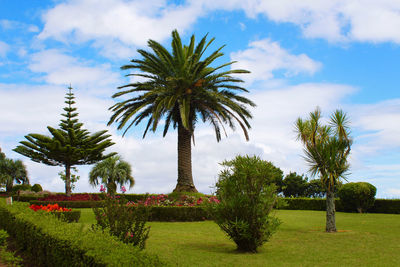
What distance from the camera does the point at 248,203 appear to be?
8320 mm

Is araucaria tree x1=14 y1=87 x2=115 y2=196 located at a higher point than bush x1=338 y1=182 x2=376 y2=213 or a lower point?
higher

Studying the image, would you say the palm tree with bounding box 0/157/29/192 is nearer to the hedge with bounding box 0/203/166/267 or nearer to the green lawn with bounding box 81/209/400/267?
the green lawn with bounding box 81/209/400/267

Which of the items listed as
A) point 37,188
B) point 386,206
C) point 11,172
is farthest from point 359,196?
point 11,172

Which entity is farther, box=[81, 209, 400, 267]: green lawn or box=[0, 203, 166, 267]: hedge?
box=[81, 209, 400, 267]: green lawn

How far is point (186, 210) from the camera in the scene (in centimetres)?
1584

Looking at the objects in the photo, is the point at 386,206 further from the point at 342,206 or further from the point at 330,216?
the point at 330,216

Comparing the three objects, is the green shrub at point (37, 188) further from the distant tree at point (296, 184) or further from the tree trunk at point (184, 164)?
the distant tree at point (296, 184)

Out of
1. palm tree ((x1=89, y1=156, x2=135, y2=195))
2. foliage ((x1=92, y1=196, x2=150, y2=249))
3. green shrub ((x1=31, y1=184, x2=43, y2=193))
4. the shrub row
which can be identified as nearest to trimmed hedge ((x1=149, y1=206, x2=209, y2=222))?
the shrub row

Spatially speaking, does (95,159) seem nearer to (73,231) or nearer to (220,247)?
(220,247)

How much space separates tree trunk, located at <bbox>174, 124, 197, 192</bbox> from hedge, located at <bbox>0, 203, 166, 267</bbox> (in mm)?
12376

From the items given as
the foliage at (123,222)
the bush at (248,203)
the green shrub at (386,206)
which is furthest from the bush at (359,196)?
the foliage at (123,222)

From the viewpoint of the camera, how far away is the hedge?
414 cm

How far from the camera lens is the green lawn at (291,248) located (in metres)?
7.40

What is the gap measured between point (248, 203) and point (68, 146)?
2419 cm
